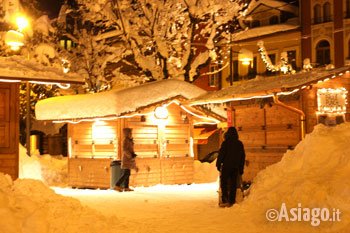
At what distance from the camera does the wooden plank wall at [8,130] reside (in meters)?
14.1

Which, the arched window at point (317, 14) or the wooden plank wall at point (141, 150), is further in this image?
the arched window at point (317, 14)

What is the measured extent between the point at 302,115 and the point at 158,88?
6.85 metres

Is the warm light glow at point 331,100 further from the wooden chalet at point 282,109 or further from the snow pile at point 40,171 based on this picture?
the snow pile at point 40,171

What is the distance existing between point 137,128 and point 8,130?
7.28 metres

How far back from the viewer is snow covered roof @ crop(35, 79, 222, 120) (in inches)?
784

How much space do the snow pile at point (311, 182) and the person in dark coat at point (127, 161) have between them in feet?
20.8

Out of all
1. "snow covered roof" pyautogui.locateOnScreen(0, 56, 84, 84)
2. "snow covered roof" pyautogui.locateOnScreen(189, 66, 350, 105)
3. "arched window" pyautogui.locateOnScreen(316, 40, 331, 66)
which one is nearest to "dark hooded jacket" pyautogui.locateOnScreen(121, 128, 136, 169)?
"snow covered roof" pyautogui.locateOnScreen(189, 66, 350, 105)

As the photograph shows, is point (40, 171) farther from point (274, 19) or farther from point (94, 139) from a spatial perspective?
point (274, 19)

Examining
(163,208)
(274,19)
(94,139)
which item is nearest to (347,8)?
(274,19)

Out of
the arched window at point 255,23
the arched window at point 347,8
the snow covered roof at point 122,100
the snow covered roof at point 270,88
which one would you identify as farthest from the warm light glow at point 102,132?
the arched window at point 255,23

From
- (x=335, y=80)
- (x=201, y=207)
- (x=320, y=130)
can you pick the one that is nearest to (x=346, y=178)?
(x=320, y=130)

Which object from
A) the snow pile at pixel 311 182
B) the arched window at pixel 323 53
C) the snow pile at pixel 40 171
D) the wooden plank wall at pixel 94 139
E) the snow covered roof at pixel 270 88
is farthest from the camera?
the arched window at pixel 323 53

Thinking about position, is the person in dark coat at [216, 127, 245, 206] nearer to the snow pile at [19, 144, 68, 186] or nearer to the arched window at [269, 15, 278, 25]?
the snow pile at [19, 144, 68, 186]

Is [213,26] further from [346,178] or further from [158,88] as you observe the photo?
[346,178]
